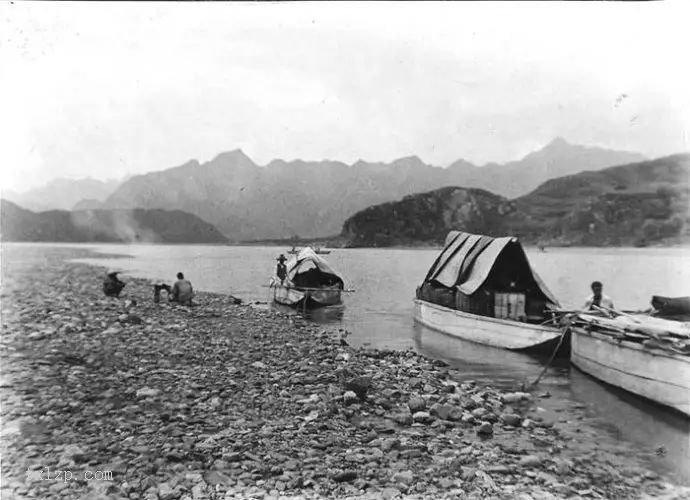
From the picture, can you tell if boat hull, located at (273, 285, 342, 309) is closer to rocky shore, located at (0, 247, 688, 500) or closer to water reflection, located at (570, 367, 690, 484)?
rocky shore, located at (0, 247, 688, 500)

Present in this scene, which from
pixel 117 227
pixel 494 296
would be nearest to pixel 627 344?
pixel 494 296

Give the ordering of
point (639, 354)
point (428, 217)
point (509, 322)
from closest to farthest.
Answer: point (639, 354)
point (509, 322)
point (428, 217)

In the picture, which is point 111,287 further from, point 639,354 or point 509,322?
point 639,354

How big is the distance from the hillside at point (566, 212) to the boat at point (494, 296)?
71 centimetres

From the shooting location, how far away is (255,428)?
5.46m

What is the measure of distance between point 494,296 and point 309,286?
7.53 m

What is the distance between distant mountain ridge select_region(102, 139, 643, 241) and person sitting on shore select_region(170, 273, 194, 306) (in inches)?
164

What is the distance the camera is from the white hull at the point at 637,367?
7.18 m

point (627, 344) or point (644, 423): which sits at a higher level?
point (627, 344)

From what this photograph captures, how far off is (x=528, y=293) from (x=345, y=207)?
6.21 metres

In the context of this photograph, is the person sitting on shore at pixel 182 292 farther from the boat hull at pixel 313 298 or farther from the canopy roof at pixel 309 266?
the boat hull at pixel 313 298

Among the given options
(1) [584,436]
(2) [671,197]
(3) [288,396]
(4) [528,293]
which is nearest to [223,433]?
(3) [288,396]

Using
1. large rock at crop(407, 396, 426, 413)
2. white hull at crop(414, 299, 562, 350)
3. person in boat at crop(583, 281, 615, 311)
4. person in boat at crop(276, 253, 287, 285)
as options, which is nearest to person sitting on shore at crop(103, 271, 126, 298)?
person in boat at crop(276, 253, 287, 285)

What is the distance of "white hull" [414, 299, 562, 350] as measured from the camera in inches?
457
